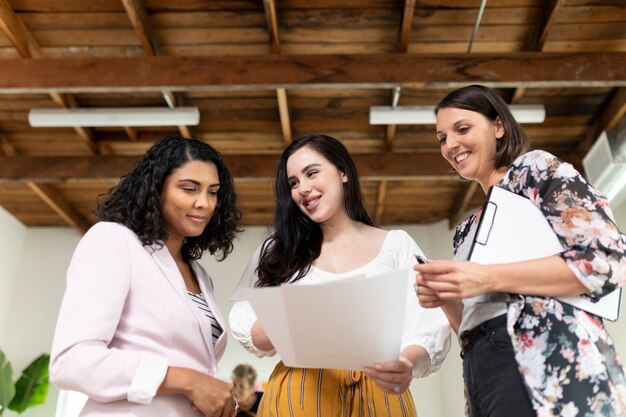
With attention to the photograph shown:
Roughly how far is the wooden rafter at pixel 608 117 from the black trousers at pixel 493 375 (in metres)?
4.90

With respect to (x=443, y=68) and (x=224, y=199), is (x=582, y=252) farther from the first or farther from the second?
(x=443, y=68)

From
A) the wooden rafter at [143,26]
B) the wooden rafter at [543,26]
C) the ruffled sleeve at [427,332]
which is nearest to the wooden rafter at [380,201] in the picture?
the wooden rafter at [543,26]

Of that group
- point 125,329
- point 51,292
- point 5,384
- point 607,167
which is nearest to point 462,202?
point 607,167

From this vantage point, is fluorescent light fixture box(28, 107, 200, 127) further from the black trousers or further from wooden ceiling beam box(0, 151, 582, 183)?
the black trousers

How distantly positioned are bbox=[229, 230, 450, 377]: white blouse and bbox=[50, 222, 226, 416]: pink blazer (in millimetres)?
160

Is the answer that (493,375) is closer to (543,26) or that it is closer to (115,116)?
(543,26)

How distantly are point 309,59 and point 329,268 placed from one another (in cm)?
349

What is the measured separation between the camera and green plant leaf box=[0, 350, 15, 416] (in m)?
6.42

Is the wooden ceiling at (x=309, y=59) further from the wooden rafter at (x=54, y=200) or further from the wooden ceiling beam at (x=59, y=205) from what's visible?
the wooden ceiling beam at (x=59, y=205)

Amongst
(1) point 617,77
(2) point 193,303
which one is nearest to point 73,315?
(2) point 193,303

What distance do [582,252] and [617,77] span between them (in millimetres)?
4118

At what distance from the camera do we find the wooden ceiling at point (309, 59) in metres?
4.84

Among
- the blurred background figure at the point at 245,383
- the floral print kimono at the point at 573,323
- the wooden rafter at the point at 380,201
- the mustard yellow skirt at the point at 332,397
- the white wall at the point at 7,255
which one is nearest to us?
the floral print kimono at the point at 573,323

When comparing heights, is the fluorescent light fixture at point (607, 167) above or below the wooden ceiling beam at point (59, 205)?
below
